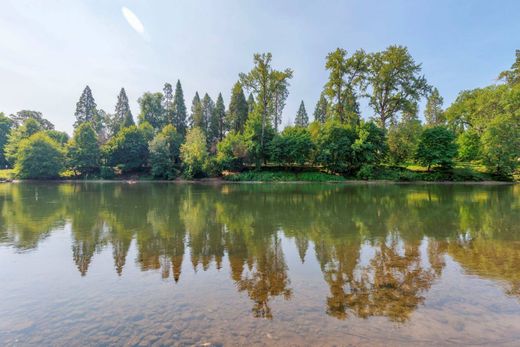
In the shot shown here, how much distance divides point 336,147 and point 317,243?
1421 inches

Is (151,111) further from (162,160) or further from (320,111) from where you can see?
(320,111)

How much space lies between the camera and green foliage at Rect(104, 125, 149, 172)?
161ft

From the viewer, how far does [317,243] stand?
893cm

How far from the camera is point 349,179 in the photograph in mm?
42625

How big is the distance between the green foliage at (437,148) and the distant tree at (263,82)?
73.3 ft

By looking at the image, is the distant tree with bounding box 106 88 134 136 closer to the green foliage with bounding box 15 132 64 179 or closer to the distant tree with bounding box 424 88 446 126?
the green foliage with bounding box 15 132 64 179

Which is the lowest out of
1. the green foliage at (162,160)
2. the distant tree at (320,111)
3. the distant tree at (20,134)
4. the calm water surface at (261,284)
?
the calm water surface at (261,284)

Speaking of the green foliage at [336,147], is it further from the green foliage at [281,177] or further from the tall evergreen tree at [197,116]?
the tall evergreen tree at [197,116]

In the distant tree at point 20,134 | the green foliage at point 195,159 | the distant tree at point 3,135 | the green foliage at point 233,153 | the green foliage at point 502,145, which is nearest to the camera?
the green foliage at point 502,145

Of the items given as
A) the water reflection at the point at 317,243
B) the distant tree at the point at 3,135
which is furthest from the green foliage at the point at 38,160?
the water reflection at the point at 317,243

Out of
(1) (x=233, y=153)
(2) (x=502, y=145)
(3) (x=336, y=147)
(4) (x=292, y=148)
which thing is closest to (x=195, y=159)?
(1) (x=233, y=153)

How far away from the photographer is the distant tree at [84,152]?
155ft

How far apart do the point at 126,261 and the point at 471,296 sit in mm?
7615

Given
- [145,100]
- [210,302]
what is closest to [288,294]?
[210,302]
